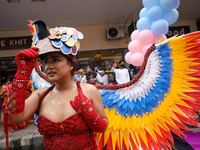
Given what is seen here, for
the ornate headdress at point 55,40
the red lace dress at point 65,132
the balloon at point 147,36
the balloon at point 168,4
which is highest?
the balloon at point 168,4

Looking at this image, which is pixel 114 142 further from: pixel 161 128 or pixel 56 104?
pixel 56 104

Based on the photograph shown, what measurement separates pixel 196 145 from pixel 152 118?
2.45 feet

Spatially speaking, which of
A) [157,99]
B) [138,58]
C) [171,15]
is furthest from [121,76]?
[157,99]

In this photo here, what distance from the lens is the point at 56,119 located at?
3.08ft

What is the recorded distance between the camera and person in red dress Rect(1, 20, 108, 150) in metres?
0.87

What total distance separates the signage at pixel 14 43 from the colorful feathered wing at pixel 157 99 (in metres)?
6.42

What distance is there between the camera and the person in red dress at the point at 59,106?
2.87ft

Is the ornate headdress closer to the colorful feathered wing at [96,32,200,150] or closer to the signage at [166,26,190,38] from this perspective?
the colorful feathered wing at [96,32,200,150]

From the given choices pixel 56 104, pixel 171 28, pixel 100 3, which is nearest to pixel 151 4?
pixel 56 104

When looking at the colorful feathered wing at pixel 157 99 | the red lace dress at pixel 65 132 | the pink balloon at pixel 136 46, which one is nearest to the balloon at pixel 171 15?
the pink balloon at pixel 136 46

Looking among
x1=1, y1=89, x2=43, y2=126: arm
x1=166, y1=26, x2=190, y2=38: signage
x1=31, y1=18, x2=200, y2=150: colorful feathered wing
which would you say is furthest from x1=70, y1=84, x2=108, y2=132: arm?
x1=166, y1=26, x2=190, y2=38: signage

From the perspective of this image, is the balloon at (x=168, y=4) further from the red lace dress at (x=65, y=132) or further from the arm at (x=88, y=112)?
the red lace dress at (x=65, y=132)

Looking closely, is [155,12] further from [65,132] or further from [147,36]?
[65,132]

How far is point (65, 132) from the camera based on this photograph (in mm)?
938
